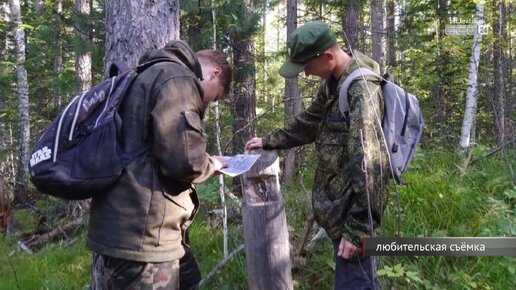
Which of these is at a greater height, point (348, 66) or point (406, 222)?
point (348, 66)

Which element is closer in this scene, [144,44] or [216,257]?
[144,44]

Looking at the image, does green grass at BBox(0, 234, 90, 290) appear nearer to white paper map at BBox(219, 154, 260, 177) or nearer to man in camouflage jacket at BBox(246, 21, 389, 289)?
white paper map at BBox(219, 154, 260, 177)

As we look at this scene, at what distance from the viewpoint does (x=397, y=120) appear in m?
2.42

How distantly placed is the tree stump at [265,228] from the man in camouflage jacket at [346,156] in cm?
28

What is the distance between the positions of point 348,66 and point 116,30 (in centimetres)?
170

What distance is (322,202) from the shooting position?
253 centimetres

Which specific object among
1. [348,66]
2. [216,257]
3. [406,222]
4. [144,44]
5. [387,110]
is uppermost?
[144,44]

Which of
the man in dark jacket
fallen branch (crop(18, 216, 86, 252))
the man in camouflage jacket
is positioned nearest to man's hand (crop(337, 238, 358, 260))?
the man in camouflage jacket

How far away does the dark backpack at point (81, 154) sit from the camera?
196 cm

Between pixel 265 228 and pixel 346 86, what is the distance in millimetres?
974

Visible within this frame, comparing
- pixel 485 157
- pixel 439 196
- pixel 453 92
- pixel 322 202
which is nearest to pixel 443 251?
pixel 322 202

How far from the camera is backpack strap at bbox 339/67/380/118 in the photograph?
2.35 meters

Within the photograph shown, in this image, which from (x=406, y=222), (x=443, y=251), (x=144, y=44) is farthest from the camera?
(x=406, y=222)

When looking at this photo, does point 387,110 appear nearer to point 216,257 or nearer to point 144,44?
point 144,44
